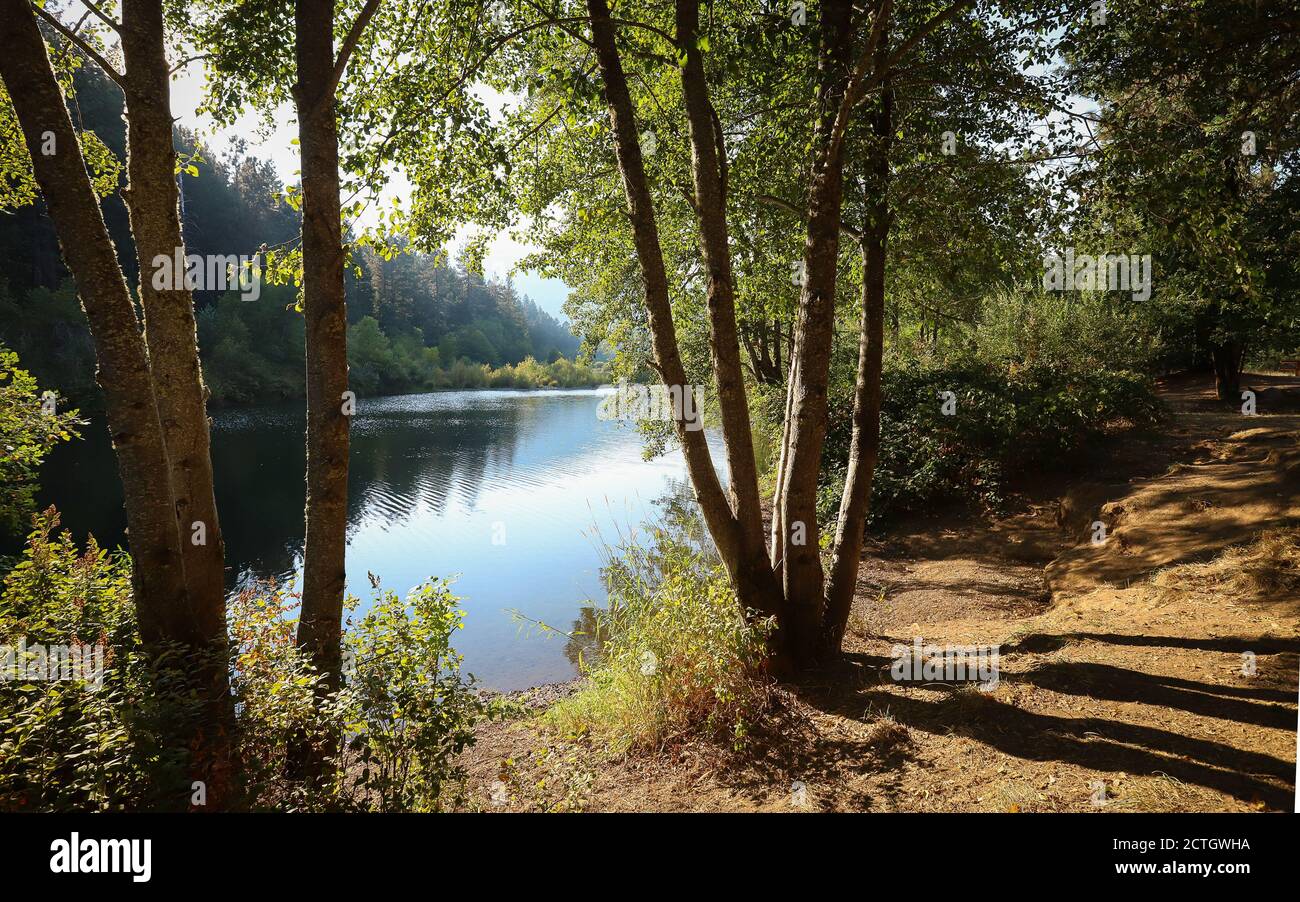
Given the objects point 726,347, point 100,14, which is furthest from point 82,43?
point 726,347

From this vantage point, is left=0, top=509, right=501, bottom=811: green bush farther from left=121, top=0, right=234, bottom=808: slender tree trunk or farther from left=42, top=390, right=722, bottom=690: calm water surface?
left=42, top=390, right=722, bottom=690: calm water surface

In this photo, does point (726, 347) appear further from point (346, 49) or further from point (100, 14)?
point (100, 14)

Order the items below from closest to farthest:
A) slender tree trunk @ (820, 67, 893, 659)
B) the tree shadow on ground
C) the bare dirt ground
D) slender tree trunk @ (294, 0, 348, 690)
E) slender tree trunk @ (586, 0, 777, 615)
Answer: the tree shadow on ground
the bare dirt ground
slender tree trunk @ (294, 0, 348, 690)
slender tree trunk @ (586, 0, 777, 615)
slender tree trunk @ (820, 67, 893, 659)

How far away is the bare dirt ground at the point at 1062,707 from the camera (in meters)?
3.07

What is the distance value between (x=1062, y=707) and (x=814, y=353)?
2691 millimetres

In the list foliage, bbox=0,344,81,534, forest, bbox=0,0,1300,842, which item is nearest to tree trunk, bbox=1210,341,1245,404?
forest, bbox=0,0,1300,842

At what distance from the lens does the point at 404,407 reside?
139ft

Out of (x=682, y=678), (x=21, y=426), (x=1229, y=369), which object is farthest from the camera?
(x=1229, y=369)

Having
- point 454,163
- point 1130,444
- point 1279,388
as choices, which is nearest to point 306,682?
point 454,163

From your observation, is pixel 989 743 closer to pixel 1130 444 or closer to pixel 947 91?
pixel 947 91

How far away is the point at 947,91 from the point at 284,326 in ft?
171

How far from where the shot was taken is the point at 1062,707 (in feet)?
12.3

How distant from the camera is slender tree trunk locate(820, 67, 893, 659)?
16.9 feet

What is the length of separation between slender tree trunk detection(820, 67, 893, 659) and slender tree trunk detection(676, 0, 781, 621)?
2.33 feet
